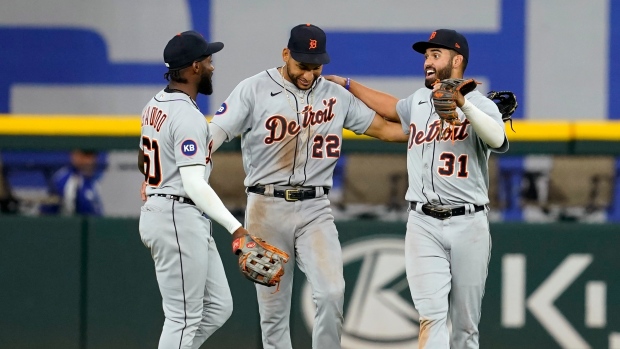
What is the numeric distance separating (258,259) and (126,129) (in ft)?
6.65

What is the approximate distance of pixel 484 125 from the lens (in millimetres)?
4750

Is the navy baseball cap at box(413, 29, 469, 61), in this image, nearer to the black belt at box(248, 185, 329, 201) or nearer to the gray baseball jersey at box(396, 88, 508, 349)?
the gray baseball jersey at box(396, 88, 508, 349)

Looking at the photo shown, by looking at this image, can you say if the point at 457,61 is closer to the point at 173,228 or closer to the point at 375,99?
the point at 375,99

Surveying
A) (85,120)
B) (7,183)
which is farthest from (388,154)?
(7,183)

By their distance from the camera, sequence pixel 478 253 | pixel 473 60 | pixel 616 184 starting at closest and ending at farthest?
pixel 478 253 < pixel 616 184 < pixel 473 60

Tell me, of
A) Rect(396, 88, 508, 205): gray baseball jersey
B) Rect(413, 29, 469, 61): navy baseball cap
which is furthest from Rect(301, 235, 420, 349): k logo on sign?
Rect(413, 29, 469, 61): navy baseball cap

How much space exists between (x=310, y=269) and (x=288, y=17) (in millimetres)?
4895

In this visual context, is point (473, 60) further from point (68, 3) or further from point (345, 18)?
point (68, 3)

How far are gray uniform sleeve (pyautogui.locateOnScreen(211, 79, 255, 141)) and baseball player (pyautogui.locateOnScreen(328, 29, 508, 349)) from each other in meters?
0.79

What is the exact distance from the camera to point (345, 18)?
962 cm

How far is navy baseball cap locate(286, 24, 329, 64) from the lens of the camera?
510 cm

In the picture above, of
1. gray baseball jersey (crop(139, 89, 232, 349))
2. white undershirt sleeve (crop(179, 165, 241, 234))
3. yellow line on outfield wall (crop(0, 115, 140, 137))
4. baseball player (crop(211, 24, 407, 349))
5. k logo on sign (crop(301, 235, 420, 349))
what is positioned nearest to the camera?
white undershirt sleeve (crop(179, 165, 241, 234))

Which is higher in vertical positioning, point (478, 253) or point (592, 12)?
point (592, 12)

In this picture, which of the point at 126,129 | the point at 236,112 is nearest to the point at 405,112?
the point at 236,112
